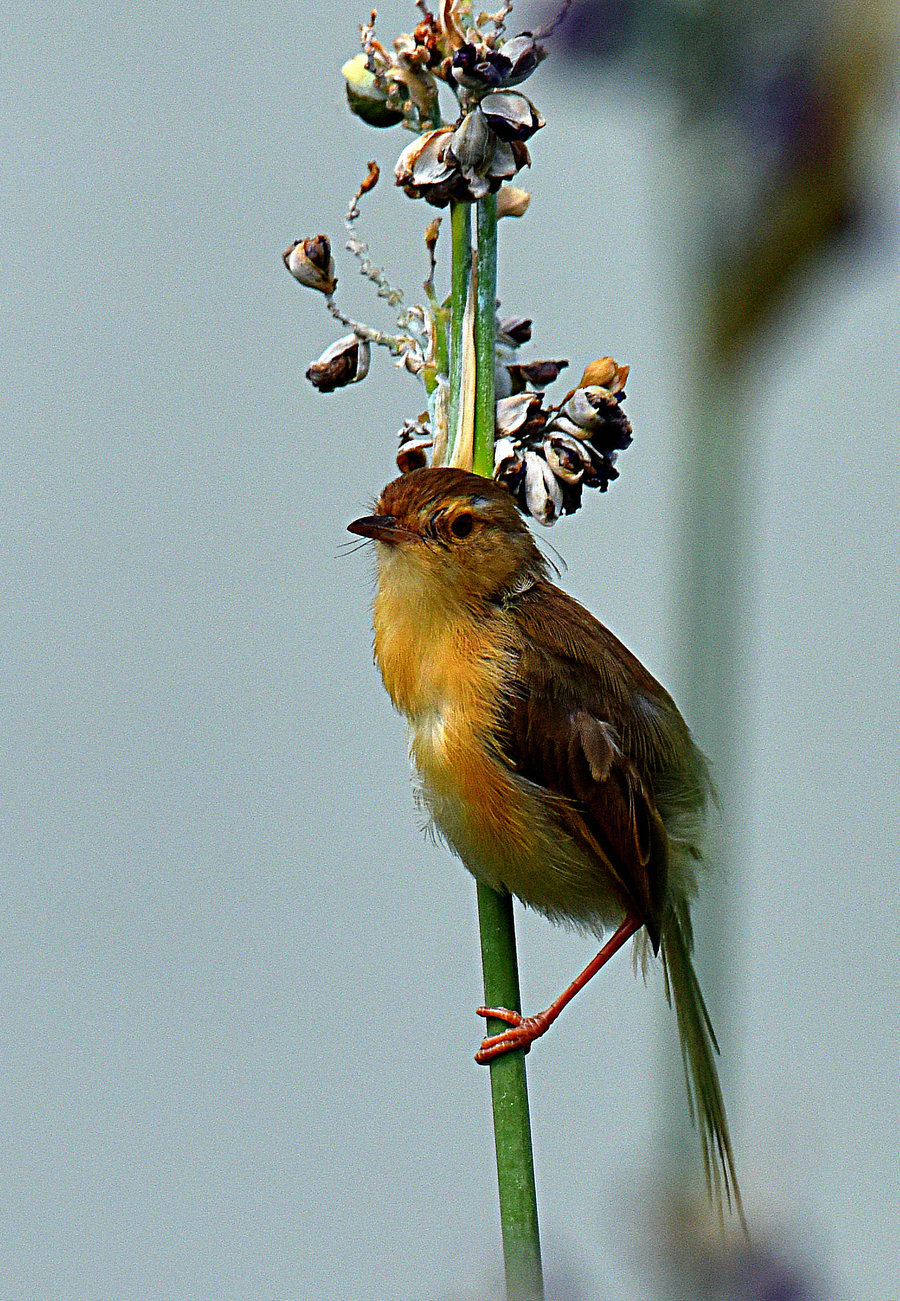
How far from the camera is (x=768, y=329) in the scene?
3.00 feet

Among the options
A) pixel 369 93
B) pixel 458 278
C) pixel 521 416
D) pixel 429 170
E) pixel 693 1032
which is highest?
pixel 369 93

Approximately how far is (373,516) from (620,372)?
42 cm

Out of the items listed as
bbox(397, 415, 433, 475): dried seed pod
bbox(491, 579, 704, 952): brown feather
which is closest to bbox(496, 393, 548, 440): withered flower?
bbox(397, 415, 433, 475): dried seed pod

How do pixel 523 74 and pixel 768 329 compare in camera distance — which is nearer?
pixel 768 329

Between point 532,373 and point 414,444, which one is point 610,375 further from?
point 414,444

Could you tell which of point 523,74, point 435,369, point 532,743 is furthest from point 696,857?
point 523,74

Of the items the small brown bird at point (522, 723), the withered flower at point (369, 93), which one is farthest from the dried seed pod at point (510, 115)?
the small brown bird at point (522, 723)

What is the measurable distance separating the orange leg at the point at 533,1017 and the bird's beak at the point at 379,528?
631 millimetres

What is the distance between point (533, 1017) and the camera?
1.92 meters

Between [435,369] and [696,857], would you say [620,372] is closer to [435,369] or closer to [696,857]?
[435,369]

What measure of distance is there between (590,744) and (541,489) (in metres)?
0.41

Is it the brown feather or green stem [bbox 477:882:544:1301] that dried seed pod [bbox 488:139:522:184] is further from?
green stem [bbox 477:882:544:1301]

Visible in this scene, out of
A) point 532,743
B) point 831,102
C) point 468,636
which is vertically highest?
point 831,102

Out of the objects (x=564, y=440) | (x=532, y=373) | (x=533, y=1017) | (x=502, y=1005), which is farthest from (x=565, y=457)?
(x=533, y=1017)
